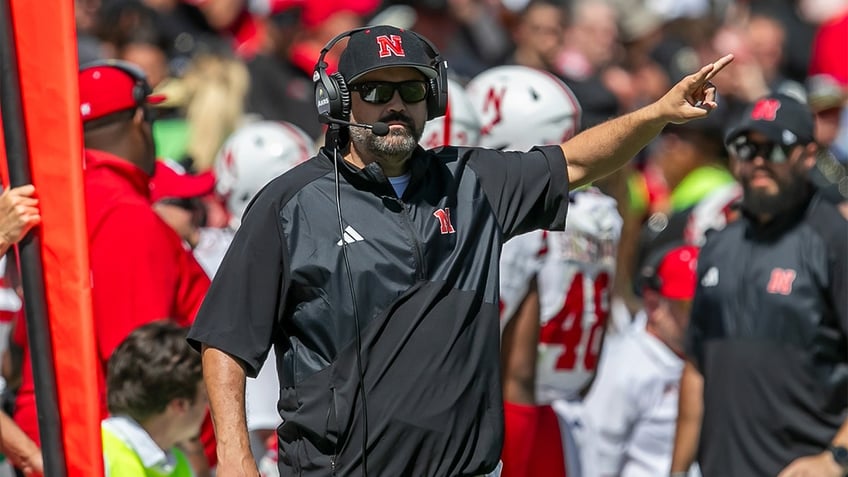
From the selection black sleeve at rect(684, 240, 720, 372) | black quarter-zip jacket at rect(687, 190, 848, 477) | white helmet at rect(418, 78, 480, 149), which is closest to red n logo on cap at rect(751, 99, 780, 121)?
black quarter-zip jacket at rect(687, 190, 848, 477)

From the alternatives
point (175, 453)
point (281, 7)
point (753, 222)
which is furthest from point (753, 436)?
point (281, 7)

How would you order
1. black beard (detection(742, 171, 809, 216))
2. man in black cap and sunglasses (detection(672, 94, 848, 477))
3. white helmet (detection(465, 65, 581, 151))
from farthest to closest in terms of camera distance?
1. white helmet (detection(465, 65, 581, 151))
2. black beard (detection(742, 171, 809, 216))
3. man in black cap and sunglasses (detection(672, 94, 848, 477))

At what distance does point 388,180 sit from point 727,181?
6.12m

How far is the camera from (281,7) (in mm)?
12312

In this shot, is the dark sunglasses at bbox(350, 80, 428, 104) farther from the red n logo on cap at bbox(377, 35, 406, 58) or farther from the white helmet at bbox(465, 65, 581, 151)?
the white helmet at bbox(465, 65, 581, 151)

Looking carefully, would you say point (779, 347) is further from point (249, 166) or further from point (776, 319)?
point (249, 166)

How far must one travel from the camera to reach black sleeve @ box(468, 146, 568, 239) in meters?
5.20

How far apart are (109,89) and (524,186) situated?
2191 mm

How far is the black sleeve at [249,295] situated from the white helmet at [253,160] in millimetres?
3182

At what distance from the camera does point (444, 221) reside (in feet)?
16.5

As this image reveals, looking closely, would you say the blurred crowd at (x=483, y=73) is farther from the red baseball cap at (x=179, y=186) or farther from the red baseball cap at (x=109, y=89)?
the red baseball cap at (x=109, y=89)

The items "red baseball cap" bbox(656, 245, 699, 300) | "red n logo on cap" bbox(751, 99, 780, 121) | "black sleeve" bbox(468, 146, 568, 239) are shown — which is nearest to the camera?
"black sleeve" bbox(468, 146, 568, 239)

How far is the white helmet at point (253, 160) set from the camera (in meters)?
8.16

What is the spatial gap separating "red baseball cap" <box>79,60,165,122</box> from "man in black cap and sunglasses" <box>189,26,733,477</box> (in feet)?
5.89
